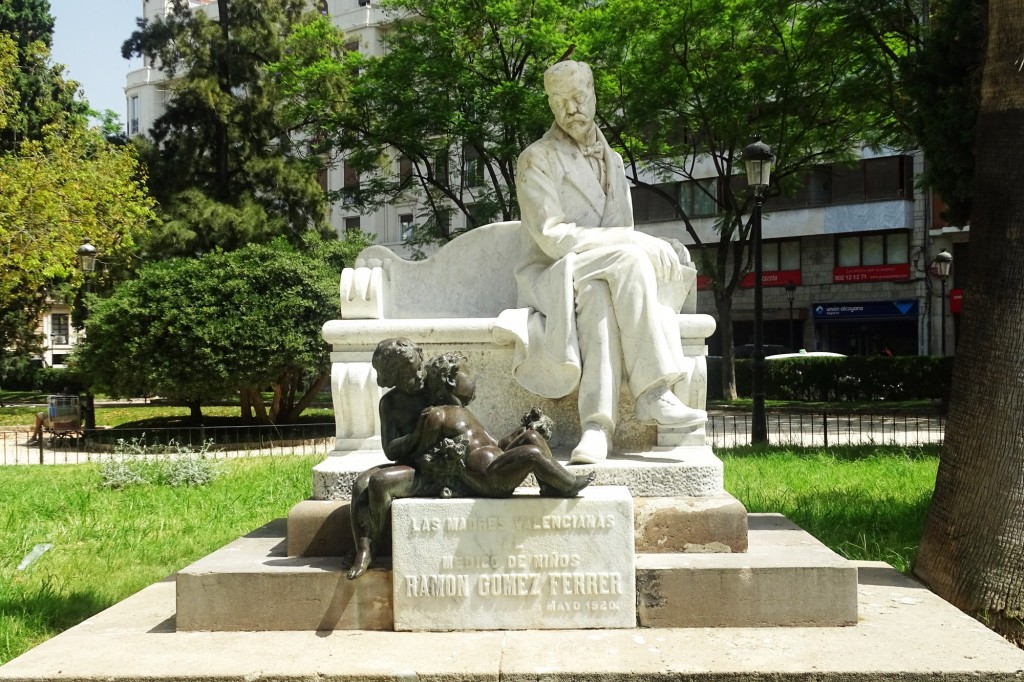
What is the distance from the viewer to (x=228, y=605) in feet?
14.1

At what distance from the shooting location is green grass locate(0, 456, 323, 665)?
18.2ft

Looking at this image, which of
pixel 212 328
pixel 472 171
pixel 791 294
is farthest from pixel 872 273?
pixel 212 328

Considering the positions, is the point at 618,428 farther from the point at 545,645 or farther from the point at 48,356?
the point at 48,356

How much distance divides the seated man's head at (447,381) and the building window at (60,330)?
166ft

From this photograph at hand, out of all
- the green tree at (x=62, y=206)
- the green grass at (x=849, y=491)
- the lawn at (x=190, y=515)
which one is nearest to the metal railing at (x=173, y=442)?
the lawn at (x=190, y=515)

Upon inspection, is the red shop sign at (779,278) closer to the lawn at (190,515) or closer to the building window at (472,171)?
the building window at (472,171)

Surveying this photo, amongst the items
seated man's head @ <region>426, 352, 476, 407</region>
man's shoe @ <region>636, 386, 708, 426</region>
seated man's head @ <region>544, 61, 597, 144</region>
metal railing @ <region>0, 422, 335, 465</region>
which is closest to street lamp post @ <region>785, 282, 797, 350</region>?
metal railing @ <region>0, 422, 335, 465</region>

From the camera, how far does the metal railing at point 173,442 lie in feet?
51.8

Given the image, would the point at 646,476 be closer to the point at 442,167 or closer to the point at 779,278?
the point at 442,167

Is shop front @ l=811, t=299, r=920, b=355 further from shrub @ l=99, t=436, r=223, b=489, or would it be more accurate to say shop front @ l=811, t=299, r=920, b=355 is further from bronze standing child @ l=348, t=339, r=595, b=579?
bronze standing child @ l=348, t=339, r=595, b=579

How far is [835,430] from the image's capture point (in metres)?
17.3

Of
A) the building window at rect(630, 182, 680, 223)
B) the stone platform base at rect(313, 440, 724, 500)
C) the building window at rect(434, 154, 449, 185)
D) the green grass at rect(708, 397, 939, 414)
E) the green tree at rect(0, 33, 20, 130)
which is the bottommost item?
the green grass at rect(708, 397, 939, 414)

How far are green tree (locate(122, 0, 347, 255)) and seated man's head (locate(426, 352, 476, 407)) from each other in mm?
22062

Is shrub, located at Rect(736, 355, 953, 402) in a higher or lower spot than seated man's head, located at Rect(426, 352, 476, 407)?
lower
